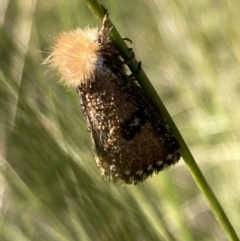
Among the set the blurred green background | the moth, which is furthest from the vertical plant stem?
the blurred green background

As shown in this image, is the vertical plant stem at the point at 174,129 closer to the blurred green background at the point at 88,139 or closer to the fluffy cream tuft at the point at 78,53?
the fluffy cream tuft at the point at 78,53

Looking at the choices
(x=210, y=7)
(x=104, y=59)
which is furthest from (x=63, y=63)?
(x=210, y=7)

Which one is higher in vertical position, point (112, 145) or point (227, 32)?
point (227, 32)

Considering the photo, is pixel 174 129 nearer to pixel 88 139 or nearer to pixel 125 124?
pixel 125 124

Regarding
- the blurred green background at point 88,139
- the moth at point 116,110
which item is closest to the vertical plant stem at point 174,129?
the moth at point 116,110

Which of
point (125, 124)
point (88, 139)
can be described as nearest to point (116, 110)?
point (125, 124)

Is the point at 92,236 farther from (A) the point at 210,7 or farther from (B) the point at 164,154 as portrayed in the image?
(A) the point at 210,7
